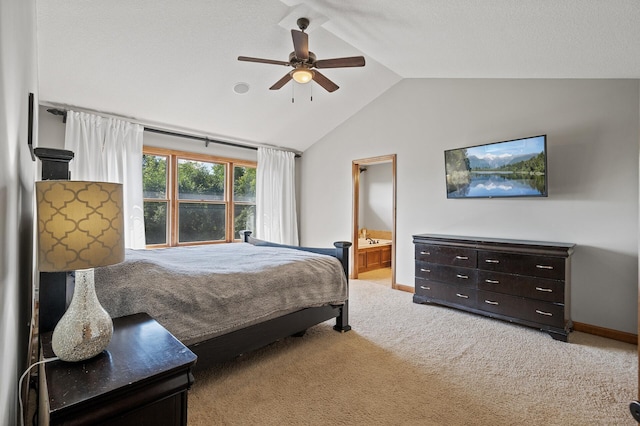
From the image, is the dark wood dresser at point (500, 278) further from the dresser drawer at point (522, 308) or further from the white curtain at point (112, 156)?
the white curtain at point (112, 156)

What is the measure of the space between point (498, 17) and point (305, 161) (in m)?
4.52

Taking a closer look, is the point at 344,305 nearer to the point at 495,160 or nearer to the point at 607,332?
the point at 495,160

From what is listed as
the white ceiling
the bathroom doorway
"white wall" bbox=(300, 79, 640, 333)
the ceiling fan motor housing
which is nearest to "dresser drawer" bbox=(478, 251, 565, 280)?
"white wall" bbox=(300, 79, 640, 333)

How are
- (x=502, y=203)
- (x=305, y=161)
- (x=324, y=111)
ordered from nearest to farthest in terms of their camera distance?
(x=502, y=203), (x=324, y=111), (x=305, y=161)

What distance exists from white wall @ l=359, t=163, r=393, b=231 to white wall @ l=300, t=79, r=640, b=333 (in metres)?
2.18

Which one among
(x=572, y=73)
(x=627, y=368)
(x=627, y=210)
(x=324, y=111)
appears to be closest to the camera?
(x=627, y=368)

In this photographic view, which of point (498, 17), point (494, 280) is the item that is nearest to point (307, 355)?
point (494, 280)

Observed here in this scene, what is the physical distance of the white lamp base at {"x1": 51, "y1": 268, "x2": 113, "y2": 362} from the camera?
1.15 meters

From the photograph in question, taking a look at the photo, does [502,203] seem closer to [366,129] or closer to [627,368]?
[627,368]

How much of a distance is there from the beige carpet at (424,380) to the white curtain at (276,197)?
9.47 feet

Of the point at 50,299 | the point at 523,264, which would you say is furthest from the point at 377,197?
the point at 50,299

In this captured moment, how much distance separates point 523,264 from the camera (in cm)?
313

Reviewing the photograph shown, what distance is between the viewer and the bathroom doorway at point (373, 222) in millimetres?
5496

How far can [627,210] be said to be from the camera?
9.70ft
